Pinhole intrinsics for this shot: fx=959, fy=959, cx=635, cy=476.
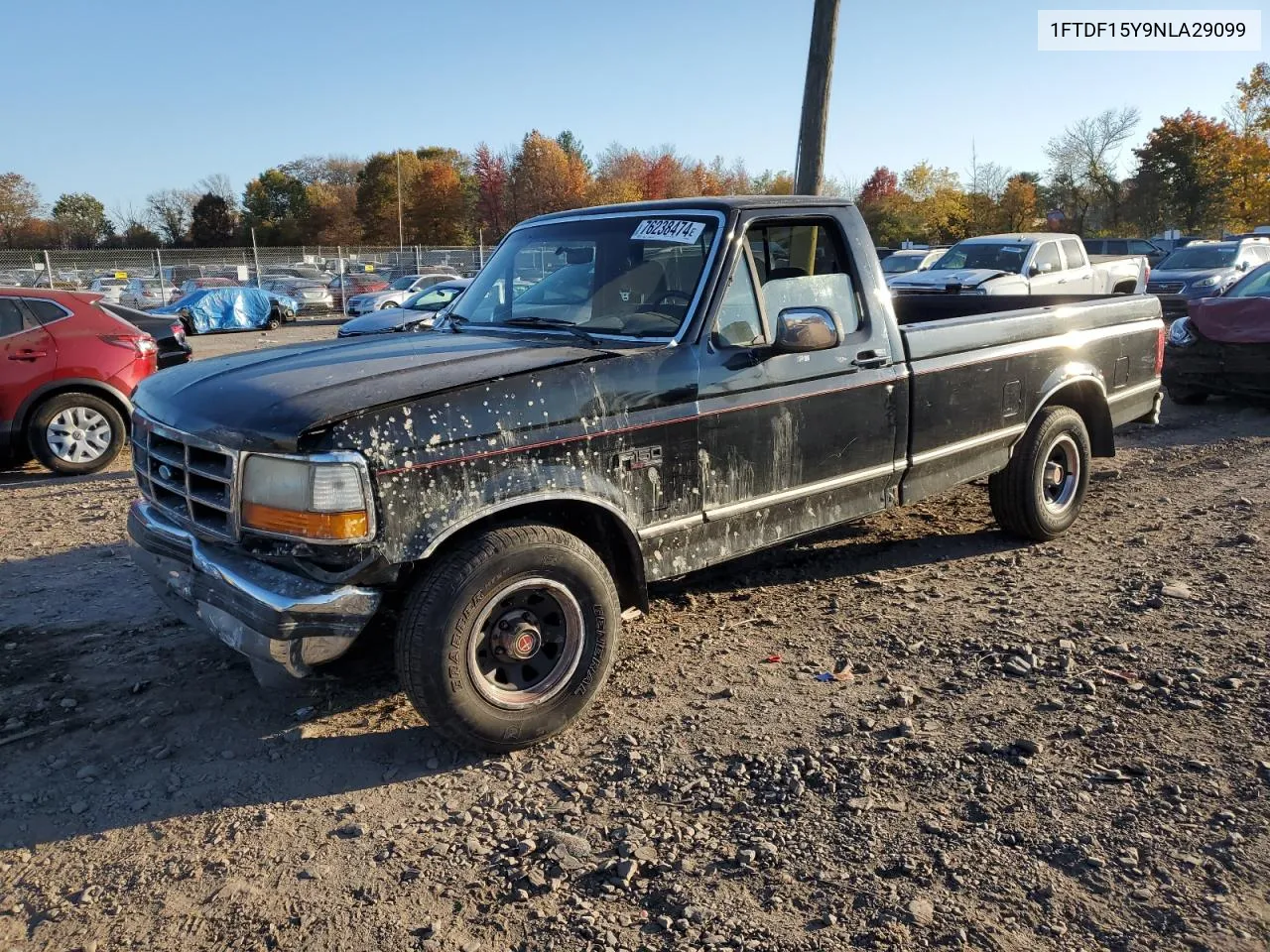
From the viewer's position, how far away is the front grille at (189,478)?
10.9 feet

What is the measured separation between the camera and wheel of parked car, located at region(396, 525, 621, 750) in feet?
10.6

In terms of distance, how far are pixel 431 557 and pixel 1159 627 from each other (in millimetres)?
3401

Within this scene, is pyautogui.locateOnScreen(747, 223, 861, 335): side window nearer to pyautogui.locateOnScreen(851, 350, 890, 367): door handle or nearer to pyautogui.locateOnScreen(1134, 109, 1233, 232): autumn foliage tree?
pyautogui.locateOnScreen(851, 350, 890, 367): door handle

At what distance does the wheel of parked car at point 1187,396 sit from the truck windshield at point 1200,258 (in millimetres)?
11199

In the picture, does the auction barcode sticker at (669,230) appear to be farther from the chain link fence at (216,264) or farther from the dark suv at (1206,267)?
the chain link fence at (216,264)

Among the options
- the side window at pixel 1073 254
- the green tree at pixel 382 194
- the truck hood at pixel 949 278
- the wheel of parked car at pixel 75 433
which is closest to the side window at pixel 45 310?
the wheel of parked car at pixel 75 433

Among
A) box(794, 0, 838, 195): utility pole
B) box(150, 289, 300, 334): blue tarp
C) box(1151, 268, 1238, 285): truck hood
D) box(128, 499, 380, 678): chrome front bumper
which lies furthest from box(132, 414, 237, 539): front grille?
box(150, 289, 300, 334): blue tarp

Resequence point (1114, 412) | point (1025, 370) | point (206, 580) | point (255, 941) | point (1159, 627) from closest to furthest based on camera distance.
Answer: point (255, 941) → point (206, 580) → point (1159, 627) → point (1025, 370) → point (1114, 412)

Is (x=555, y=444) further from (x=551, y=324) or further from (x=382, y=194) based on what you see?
(x=382, y=194)

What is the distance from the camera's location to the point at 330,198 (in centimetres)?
7250

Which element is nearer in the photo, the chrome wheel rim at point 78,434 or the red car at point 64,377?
the red car at point 64,377

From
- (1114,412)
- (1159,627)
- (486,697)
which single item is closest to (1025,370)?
(1114,412)

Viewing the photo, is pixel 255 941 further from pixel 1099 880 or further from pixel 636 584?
pixel 1099 880

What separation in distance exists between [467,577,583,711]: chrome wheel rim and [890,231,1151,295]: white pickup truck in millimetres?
12352
